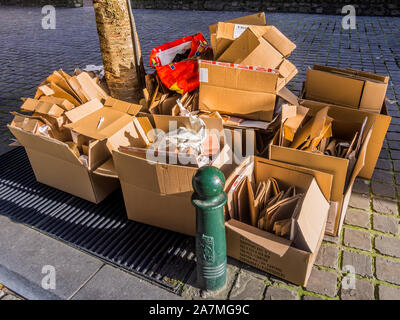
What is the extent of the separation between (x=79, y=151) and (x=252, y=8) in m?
10.1

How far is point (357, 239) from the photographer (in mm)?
2514

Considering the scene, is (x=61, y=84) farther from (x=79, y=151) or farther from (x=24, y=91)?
(x=24, y=91)

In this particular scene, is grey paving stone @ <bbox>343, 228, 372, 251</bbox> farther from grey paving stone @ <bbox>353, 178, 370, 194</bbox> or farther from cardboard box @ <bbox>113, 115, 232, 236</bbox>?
cardboard box @ <bbox>113, 115, 232, 236</bbox>

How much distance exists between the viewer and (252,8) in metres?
11.3

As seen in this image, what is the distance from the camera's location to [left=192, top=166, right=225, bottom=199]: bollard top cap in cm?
181

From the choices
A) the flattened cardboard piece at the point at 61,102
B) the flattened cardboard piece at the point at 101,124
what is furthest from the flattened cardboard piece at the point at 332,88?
the flattened cardboard piece at the point at 61,102

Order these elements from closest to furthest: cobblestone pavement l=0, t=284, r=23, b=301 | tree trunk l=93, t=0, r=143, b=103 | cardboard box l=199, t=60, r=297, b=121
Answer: cobblestone pavement l=0, t=284, r=23, b=301 < cardboard box l=199, t=60, r=297, b=121 < tree trunk l=93, t=0, r=143, b=103

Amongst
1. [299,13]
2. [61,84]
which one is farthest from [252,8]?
[61,84]

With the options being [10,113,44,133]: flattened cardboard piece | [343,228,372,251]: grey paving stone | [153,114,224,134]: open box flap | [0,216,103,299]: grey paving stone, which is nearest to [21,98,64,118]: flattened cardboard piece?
[10,113,44,133]: flattened cardboard piece

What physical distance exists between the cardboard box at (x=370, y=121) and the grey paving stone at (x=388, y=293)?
1.26 m

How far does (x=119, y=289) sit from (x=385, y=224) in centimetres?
211

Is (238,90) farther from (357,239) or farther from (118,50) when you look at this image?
(357,239)

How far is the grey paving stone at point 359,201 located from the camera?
9.29 feet

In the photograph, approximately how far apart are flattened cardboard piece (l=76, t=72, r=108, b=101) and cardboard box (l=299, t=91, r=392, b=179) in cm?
206
